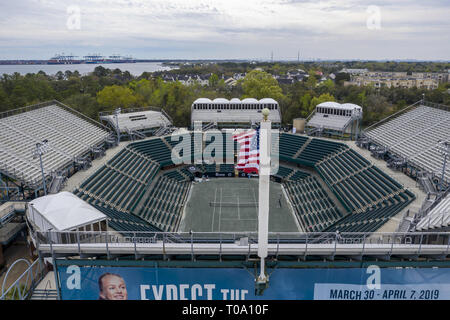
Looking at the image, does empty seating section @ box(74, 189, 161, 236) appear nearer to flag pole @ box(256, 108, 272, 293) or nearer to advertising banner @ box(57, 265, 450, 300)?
advertising banner @ box(57, 265, 450, 300)

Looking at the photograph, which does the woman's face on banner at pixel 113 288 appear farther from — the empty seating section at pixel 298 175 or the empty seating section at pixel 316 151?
the empty seating section at pixel 316 151

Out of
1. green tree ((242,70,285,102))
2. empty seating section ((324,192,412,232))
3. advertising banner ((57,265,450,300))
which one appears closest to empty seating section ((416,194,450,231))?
advertising banner ((57,265,450,300))

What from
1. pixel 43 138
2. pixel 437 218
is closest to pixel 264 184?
pixel 437 218

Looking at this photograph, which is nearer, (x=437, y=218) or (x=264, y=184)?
(x=264, y=184)

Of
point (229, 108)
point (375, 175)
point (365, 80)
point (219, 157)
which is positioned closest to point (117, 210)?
point (219, 157)

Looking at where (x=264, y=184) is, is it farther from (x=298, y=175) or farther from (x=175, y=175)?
(x=175, y=175)

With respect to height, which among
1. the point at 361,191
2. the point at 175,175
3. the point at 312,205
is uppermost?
the point at 361,191

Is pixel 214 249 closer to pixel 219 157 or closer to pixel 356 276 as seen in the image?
pixel 356 276
